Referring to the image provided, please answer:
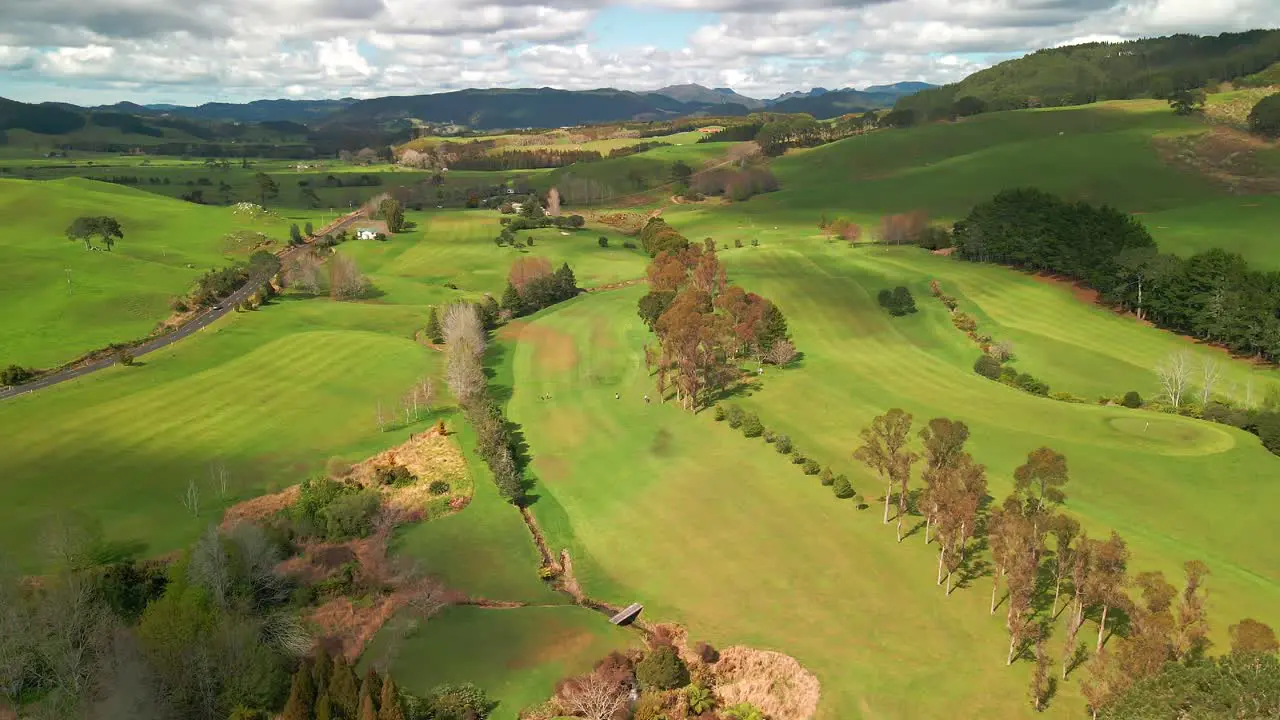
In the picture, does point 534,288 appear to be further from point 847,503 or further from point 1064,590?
point 1064,590

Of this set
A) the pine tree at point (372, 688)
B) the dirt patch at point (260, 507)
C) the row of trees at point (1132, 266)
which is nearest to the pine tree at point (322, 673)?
the pine tree at point (372, 688)

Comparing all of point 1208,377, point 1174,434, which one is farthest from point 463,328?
point 1208,377

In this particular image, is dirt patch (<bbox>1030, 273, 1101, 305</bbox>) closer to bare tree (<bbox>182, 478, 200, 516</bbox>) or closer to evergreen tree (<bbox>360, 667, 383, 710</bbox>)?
evergreen tree (<bbox>360, 667, 383, 710</bbox>)

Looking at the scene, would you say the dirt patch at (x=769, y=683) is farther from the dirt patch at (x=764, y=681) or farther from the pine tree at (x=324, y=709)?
the pine tree at (x=324, y=709)

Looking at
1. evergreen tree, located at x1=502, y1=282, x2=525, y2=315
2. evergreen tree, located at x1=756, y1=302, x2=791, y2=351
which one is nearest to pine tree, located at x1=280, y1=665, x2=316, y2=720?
evergreen tree, located at x1=756, y1=302, x2=791, y2=351

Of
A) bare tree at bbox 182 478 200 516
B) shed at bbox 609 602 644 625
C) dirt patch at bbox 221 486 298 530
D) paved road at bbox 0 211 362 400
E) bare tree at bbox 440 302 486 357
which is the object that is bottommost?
shed at bbox 609 602 644 625

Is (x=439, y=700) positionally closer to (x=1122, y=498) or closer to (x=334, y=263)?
(x=1122, y=498)

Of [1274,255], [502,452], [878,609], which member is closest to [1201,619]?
[878,609]
